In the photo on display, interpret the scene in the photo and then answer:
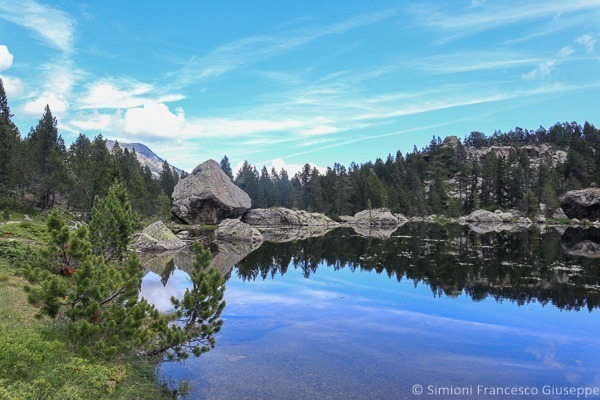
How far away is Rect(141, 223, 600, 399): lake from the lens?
12.9 m

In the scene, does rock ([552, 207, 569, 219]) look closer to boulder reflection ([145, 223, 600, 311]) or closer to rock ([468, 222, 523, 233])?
rock ([468, 222, 523, 233])

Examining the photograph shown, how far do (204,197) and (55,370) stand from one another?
79.0m

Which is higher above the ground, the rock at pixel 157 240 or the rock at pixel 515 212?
the rock at pixel 515 212

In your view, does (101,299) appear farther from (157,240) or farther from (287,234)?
(287,234)

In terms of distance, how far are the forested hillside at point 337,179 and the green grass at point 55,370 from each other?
43481 millimetres

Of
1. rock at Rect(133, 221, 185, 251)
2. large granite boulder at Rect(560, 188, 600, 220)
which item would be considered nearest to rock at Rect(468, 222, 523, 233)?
large granite boulder at Rect(560, 188, 600, 220)

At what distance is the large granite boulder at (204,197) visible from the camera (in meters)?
87.1

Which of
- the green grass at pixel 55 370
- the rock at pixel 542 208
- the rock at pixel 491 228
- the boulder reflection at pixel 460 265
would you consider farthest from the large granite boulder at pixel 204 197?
the rock at pixel 542 208

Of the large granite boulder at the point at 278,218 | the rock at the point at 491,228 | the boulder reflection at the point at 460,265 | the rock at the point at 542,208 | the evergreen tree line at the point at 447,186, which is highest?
the evergreen tree line at the point at 447,186

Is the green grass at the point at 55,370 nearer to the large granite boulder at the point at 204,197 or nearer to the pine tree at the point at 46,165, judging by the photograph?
the pine tree at the point at 46,165

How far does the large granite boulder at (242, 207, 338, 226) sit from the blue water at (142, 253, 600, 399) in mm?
83642

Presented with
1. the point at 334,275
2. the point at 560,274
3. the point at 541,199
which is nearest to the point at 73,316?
the point at 334,275

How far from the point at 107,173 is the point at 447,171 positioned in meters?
158

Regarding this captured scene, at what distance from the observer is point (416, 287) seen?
28.1 metres
